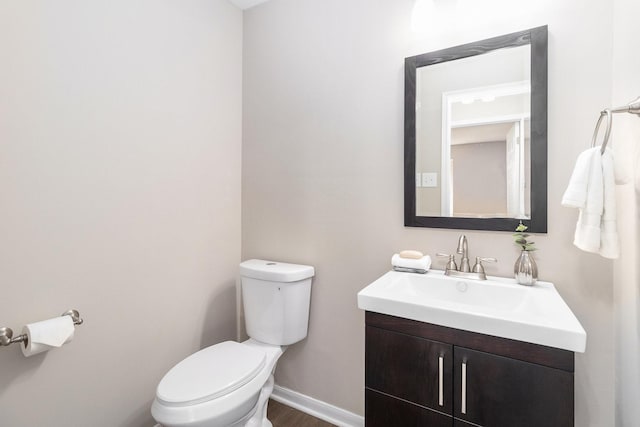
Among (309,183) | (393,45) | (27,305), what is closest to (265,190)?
(309,183)

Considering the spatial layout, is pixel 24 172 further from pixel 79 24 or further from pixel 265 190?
pixel 265 190

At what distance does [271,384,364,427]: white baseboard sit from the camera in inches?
65.3

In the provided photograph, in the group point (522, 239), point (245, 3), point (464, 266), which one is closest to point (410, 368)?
point (464, 266)

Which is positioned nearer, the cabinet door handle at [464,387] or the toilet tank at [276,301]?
the cabinet door handle at [464,387]

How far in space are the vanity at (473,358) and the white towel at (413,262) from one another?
0.20 metres

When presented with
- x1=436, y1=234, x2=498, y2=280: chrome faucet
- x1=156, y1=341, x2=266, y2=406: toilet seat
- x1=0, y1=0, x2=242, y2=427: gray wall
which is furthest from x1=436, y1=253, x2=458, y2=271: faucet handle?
x1=0, y1=0, x2=242, y2=427: gray wall

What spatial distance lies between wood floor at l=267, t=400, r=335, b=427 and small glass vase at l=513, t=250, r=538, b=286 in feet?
4.15

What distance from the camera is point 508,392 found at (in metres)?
0.90

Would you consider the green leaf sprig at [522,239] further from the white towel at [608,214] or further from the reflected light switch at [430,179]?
the reflected light switch at [430,179]

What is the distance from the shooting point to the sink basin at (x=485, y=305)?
84cm

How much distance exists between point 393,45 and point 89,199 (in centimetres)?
158

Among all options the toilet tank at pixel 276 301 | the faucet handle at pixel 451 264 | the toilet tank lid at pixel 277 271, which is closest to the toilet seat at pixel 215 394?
the toilet tank at pixel 276 301

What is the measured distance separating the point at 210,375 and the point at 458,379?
96cm

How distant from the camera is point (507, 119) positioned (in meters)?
1.30
